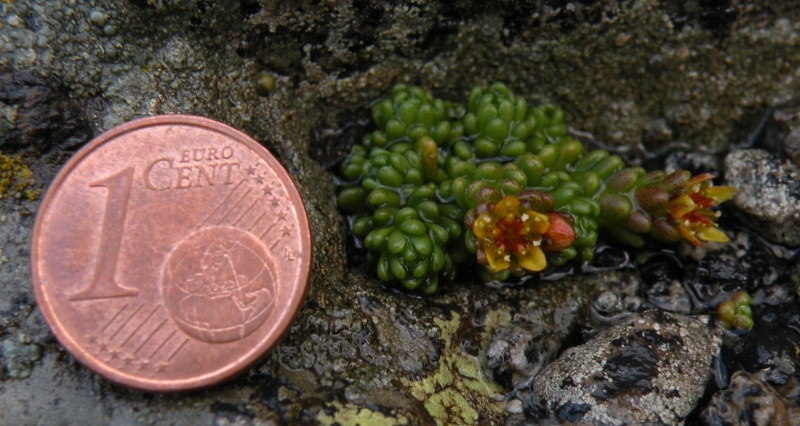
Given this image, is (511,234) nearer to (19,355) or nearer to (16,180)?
(19,355)

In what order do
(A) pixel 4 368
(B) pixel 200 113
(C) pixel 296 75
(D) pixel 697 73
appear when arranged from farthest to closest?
(D) pixel 697 73, (C) pixel 296 75, (B) pixel 200 113, (A) pixel 4 368

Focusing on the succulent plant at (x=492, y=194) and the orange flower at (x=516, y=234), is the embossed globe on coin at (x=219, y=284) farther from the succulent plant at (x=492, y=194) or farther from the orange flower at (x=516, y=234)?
the orange flower at (x=516, y=234)

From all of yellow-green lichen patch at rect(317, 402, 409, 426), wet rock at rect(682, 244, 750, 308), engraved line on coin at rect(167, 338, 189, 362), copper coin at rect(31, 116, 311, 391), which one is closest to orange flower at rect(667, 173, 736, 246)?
wet rock at rect(682, 244, 750, 308)

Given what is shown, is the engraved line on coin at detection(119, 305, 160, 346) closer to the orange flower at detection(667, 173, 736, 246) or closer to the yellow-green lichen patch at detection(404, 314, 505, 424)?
the yellow-green lichen patch at detection(404, 314, 505, 424)

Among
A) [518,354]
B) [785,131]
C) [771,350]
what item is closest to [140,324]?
[518,354]

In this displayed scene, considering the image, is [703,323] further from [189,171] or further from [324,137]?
[189,171]

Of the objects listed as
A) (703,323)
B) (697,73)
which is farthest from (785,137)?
(703,323)
